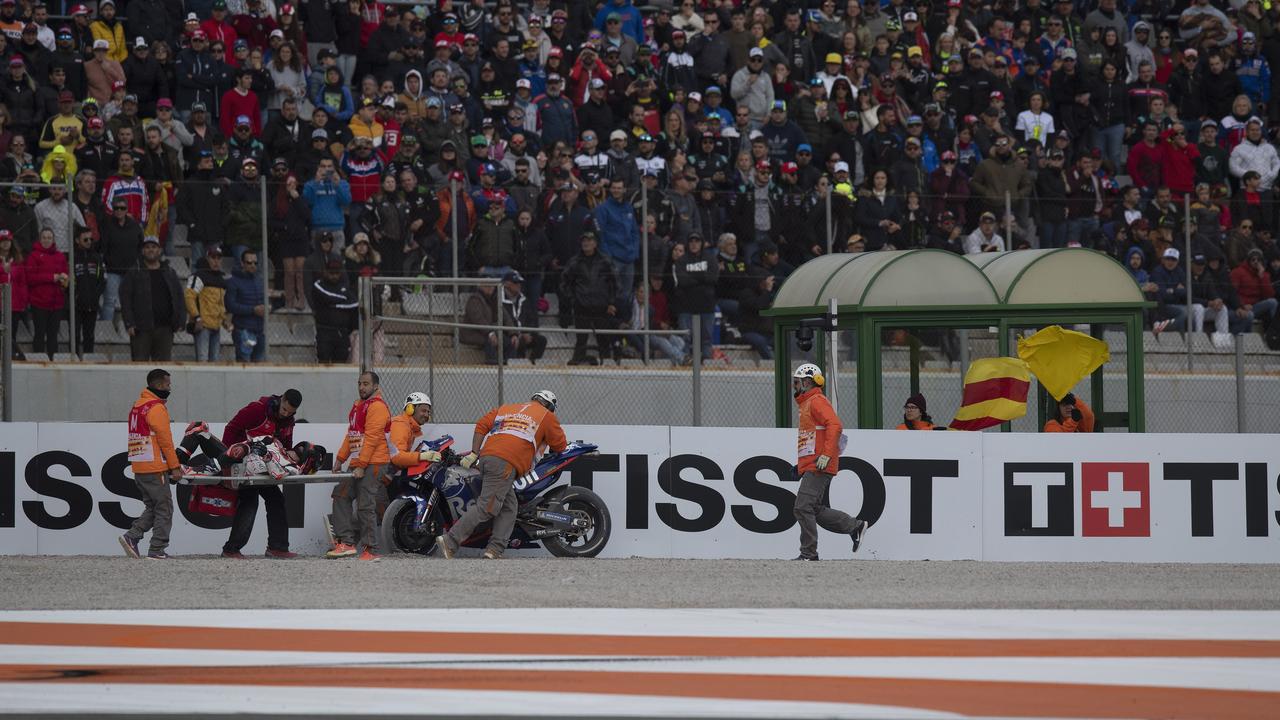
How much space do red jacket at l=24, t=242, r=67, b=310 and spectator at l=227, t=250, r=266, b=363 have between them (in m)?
1.56

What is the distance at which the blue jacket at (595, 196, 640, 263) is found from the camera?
17.2 m

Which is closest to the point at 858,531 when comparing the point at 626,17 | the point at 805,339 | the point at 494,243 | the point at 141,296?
the point at 805,339

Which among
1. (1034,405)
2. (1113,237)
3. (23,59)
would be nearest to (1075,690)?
(1034,405)

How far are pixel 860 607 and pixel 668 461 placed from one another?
3.79 m

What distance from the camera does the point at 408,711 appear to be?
765 centimetres

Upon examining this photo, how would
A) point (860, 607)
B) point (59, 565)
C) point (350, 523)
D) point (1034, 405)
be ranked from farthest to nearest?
1. point (1034, 405)
2. point (350, 523)
3. point (59, 565)
4. point (860, 607)

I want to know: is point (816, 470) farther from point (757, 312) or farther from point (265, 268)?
point (265, 268)

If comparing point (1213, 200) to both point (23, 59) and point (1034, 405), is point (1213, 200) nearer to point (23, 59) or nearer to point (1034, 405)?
point (1034, 405)

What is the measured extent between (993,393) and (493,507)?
15.3ft

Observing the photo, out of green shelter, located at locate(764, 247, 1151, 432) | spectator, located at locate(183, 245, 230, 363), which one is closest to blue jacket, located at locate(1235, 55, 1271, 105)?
green shelter, located at locate(764, 247, 1151, 432)

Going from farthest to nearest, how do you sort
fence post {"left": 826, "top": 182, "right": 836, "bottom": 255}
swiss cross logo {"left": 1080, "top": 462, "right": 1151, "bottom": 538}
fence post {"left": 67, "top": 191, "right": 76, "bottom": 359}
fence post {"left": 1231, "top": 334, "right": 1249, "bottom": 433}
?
fence post {"left": 826, "top": 182, "right": 836, "bottom": 255} < fence post {"left": 1231, "top": 334, "right": 1249, "bottom": 433} < fence post {"left": 67, "top": 191, "right": 76, "bottom": 359} < swiss cross logo {"left": 1080, "top": 462, "right": 1151, "bottom": 538}

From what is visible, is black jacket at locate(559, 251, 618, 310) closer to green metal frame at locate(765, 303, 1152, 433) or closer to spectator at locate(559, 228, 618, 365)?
spectator at locate(559, 228, 618, 365)

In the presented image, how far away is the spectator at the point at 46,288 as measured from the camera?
16.2 m

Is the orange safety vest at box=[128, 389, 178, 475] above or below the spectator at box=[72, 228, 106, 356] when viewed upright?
below
